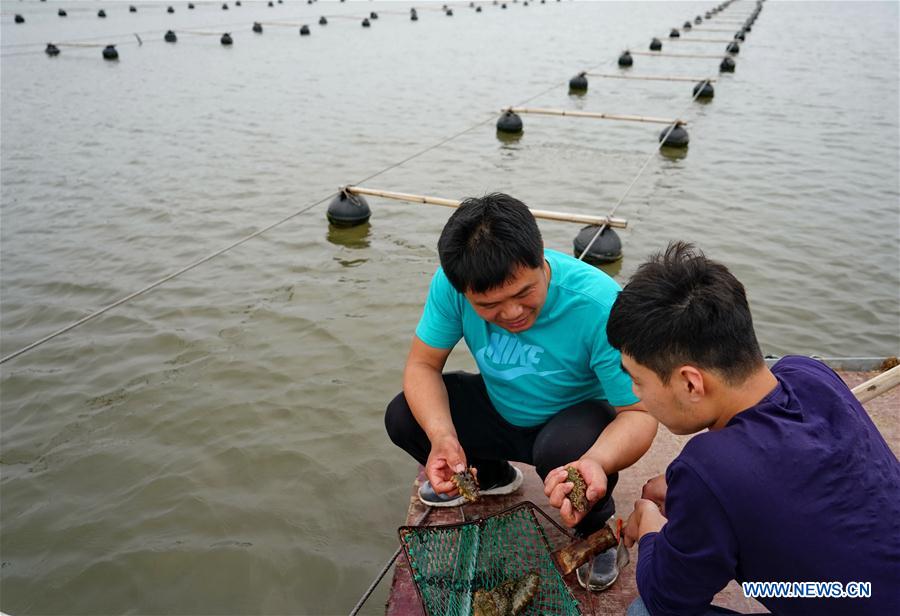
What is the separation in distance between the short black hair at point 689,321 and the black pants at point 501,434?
0.77 m

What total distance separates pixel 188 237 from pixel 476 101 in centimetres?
875

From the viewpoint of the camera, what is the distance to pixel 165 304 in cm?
544

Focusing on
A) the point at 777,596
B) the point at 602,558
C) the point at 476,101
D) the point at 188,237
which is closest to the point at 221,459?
the point at 602,558

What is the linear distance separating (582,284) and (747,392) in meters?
0.84

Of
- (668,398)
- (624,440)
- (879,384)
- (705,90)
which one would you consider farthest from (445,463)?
(705,90)

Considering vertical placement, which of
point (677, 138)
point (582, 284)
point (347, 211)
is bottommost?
point (677, 138)

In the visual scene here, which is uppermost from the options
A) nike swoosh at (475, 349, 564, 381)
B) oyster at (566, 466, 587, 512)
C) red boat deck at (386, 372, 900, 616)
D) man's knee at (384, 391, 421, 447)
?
nike swoosh at (475, 349, 564, 381)

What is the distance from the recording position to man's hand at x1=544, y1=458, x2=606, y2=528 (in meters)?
2.03

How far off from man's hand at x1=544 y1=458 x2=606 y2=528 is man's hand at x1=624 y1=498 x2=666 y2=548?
0.51 ft

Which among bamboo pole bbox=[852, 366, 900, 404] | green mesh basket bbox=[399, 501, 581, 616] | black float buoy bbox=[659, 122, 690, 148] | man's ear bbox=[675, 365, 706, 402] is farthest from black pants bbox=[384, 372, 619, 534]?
black float buoy bbox=[659, 122, 690, 148]

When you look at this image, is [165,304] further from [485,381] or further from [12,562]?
[485,381]

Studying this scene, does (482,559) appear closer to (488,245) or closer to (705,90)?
(488,245)

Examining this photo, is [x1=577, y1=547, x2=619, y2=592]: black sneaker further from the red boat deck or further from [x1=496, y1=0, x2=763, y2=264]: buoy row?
[x1=496, y1=0, x2=763, y2=264]: buoy row

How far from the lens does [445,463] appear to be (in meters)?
2.39
